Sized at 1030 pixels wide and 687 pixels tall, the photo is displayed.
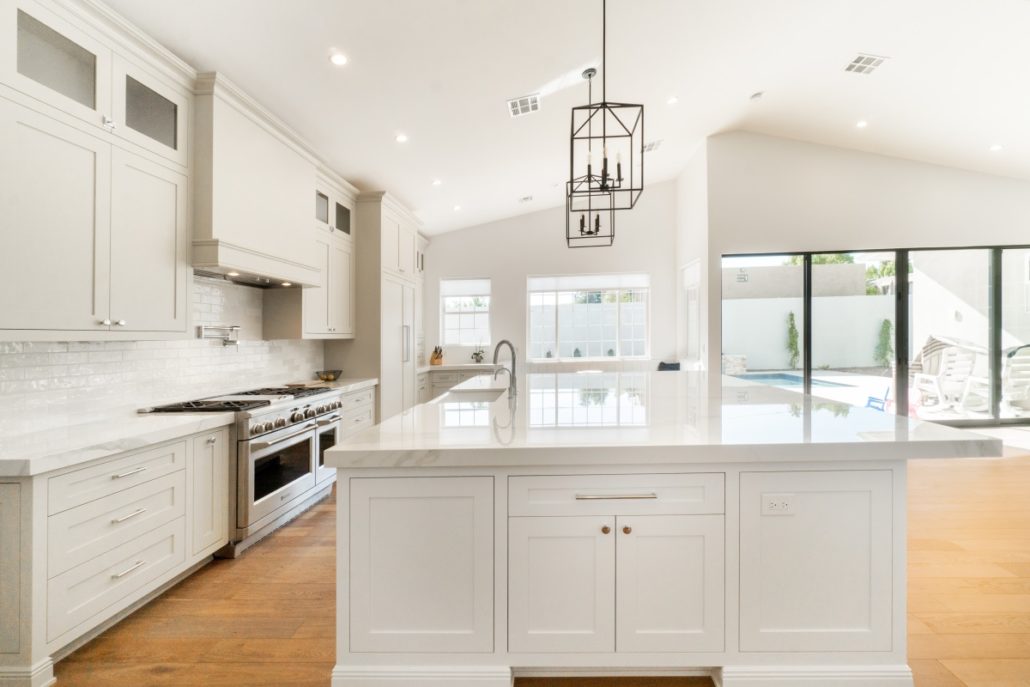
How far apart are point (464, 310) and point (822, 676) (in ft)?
20.9

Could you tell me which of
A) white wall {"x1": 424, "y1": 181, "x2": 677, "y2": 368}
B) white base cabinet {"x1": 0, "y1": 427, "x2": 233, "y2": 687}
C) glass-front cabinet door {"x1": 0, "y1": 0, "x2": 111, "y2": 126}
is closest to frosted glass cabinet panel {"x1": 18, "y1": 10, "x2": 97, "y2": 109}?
glass-front cabinet door {"x1": 0, "y1": 0, "x2": 111, "y2": 126}

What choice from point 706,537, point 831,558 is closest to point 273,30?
point 706,537

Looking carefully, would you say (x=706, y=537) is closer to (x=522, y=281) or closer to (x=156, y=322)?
(x=156, y=322)

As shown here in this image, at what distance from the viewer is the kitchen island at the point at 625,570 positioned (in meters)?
1.62

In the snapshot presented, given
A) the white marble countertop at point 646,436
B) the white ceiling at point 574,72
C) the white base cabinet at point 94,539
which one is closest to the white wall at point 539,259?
the white ceiling at point 574,72

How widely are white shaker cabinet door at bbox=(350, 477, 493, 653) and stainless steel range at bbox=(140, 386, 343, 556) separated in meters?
1.57

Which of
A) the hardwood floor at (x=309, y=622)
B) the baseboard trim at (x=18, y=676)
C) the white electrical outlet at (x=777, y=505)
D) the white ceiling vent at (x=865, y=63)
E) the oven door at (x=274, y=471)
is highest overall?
the white ceiling vent at (x=865, y=63)

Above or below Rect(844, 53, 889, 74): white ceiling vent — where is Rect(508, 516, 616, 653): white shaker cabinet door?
below

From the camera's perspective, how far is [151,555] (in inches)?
91.6

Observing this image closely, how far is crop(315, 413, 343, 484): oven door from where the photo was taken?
147 inches

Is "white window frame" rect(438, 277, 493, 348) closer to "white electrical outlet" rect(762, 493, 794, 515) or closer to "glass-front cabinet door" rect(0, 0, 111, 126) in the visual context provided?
"glass-front cabinet door" rect(0, 0, 111, 126)

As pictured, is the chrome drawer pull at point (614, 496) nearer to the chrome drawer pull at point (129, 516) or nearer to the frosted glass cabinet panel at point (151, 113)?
the chrome drawer pull at point (129, 516)

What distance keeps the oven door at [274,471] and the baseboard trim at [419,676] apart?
1.61 meters

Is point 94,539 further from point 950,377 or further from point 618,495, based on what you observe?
point 950,377
